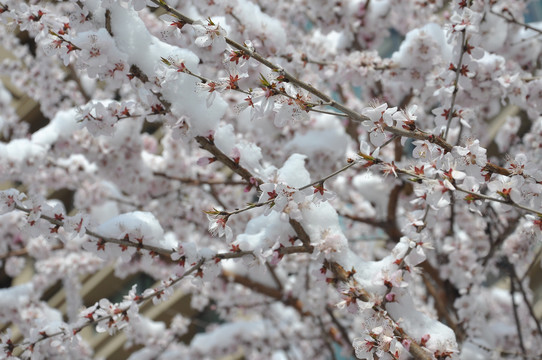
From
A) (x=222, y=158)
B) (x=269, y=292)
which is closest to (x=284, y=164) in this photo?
(x=222, y=158)

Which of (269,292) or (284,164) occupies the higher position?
(284,164)

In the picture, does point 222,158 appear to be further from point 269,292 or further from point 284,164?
point 269,292

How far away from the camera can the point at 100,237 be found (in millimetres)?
2123

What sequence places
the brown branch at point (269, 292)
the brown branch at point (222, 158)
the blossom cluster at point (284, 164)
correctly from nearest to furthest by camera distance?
the blossom cluster at point (284, 164) < the brown branch at point (222, 158) < the brown branch at point (269, 292)

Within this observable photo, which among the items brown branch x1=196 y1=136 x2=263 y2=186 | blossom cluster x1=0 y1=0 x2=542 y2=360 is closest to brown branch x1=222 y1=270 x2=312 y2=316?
blossom cluster x1=0 y1=0 x2=542 y2=360

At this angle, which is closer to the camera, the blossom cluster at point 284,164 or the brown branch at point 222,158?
the blossom cluster at point 284,164

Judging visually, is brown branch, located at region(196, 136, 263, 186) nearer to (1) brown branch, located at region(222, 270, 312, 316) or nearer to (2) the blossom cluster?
(2) the blossom cluster

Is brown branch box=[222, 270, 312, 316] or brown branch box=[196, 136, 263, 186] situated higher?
brown branch box=[196, 136, 263, 186]

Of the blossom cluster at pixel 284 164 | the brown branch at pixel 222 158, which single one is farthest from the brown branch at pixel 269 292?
the brown branch at pixel 222 158

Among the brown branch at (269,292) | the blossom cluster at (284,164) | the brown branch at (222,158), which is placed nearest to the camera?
the blossom cluster at (284,164)

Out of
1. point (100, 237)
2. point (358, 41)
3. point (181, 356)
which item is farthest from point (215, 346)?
point (100, 237)

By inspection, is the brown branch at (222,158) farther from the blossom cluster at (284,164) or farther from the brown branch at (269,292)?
the brown branch at (269,292)

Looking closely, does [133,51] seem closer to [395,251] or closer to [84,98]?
[395,251]

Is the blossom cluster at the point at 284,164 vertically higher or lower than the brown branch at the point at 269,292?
higher
